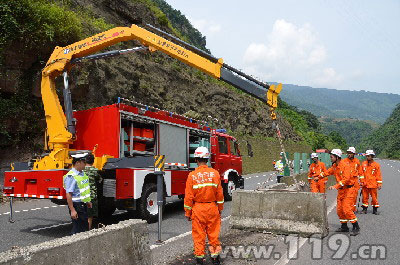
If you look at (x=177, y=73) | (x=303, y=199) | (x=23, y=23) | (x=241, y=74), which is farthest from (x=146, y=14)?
(x=303, y=199)

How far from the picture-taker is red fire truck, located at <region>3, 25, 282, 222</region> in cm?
845

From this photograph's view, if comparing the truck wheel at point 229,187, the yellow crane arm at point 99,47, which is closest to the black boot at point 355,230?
the yellow crane arm at point 99,47

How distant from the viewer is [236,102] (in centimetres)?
4350

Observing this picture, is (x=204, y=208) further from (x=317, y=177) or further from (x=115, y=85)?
(x=115, y=85)

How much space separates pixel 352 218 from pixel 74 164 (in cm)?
548

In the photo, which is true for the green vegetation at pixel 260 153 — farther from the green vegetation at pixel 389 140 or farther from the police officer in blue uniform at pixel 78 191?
the green vegetation at pixel 389 140

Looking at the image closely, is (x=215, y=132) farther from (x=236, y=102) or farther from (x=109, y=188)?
(x=236, y=102)

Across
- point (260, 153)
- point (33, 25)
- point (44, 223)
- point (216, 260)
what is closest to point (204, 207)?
point (216, 260)

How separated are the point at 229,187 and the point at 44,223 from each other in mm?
6211

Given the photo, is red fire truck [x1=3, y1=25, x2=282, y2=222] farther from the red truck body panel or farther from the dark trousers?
the dark trousers

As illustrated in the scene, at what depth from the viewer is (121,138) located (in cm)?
902

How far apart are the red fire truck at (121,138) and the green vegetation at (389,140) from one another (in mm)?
104569

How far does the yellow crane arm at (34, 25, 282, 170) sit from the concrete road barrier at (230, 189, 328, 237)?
2.37 meters

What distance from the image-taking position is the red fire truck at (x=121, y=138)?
27.7 ft
